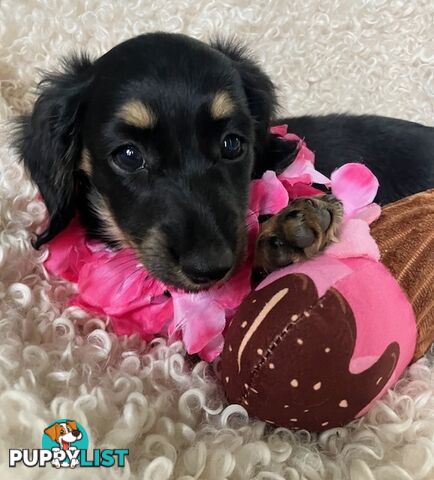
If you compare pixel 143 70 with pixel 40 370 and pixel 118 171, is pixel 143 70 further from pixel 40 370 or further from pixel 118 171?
pixel 40 370

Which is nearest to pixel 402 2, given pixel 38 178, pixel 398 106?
pixel 398 106

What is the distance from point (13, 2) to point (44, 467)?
57.2 inches

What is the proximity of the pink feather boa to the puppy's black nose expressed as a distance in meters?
0.11

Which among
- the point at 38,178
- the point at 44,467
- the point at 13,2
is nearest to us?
the point at 44,467

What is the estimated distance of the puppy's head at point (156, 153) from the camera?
0.94m

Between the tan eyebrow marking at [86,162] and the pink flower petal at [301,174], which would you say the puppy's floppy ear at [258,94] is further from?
the tan eyebrow marking at [86,162]

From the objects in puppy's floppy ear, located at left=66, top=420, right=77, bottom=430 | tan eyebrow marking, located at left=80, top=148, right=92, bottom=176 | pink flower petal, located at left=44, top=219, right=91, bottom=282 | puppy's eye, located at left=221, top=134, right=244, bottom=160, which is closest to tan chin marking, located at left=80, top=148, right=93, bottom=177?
tan eyebrow marking, located at left=80, top=148, right=92, bottom=176

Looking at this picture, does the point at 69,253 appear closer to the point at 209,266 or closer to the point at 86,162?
the point at 86,162

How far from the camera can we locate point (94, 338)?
1.04m

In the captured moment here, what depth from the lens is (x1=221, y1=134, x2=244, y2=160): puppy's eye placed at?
1.07m

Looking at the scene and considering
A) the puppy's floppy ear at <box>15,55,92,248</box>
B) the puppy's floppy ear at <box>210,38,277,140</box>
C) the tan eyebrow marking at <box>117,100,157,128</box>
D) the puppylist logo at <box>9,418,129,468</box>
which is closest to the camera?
the puppylist logo at <box>9,418,129,468</box>

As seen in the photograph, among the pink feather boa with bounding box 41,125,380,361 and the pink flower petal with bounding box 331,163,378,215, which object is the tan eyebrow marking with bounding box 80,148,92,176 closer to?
the pink feather boa with bounding box 41,125,380,361

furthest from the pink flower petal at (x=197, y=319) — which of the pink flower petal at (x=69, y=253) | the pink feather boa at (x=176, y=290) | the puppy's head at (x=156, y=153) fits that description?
the pink flower petal at (x=69, y=253)

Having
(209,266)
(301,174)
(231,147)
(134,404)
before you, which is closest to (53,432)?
(134,404)
